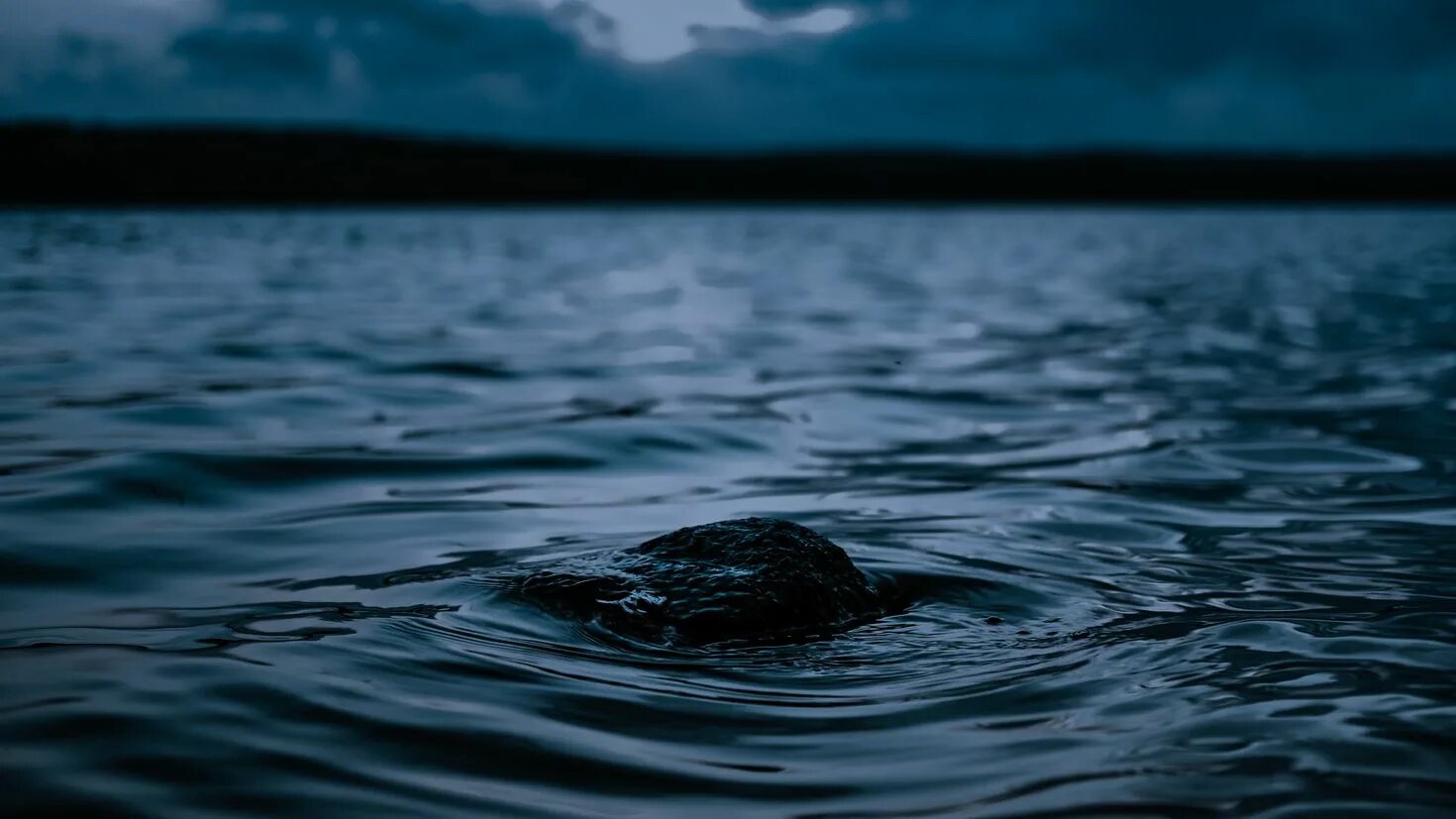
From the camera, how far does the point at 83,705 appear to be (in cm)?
360

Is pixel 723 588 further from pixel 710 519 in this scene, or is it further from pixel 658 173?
pixel 658 173

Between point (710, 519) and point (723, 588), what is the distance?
1.82 meters

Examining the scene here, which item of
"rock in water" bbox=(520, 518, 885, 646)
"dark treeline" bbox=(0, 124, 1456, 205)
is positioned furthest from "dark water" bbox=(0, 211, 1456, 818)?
"dark treeline" bbox=(0, 124, 1456, 205)

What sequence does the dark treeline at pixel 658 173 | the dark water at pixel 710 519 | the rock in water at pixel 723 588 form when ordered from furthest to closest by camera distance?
the dark treeline at pixel 658 173
the rock in water at pixel 723 588
the dark water at pixel 710 519

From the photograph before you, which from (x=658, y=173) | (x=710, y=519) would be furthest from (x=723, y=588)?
(x=658, y=173)

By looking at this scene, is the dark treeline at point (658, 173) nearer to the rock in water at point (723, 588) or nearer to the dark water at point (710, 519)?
the dark water at point (710, 519)

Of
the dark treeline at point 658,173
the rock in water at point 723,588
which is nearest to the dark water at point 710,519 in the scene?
the rock in water at point 723,588

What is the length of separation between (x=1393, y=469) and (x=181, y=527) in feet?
20.5

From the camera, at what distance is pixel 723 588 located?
4.72 m

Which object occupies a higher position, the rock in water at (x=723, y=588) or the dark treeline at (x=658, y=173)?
the dark treeline at (x=658, y=173)

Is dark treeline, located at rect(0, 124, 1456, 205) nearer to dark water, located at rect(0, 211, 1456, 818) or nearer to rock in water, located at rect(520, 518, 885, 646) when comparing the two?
dark water, located at rect(0, 211, 1456, 818)

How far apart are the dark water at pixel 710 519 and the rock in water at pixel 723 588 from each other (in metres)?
0.17

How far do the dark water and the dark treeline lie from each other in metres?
93.5

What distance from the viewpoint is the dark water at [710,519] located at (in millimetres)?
3277
